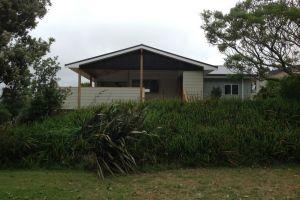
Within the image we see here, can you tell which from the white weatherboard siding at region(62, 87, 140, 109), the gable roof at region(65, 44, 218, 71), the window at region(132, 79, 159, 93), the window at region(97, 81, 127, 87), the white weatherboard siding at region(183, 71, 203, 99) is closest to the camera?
the white weatherboard siding at region(62, 87, 140, 109)

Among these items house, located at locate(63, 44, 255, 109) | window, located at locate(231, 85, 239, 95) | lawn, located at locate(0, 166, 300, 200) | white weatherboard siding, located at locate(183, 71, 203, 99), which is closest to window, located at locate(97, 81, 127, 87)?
house, located at locate(63, 44, 255, 109)

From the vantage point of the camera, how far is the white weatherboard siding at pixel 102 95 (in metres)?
22.3

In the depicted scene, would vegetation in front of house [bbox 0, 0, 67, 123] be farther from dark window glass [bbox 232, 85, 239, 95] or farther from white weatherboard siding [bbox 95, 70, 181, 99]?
dark window glass [bbox 232, 85, 239, 95]

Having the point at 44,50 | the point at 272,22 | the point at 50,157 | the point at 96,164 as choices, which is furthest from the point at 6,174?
the point at 272,22

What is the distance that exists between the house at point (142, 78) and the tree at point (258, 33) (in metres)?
1.68

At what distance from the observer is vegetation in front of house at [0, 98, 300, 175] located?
41.0ft

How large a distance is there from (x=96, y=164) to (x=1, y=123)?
136 inches

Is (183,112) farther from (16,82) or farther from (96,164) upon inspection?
(16,82)

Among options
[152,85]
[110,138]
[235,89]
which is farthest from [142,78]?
[110,138]

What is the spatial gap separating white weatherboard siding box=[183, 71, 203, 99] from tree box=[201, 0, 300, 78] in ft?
19.3

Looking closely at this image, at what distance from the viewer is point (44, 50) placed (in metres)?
13.3

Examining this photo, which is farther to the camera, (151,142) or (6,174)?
(151,142)

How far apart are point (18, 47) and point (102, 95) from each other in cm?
1030

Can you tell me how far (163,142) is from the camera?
12984mm
